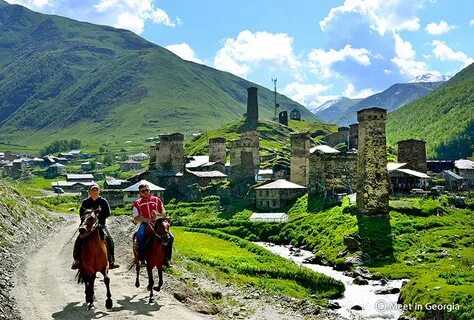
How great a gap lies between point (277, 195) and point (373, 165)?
86.8 ft

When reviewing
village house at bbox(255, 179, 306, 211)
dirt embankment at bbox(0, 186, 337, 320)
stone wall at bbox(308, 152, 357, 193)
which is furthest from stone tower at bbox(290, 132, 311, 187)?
dirt embankment at bbox(0, 186, 337, 320)

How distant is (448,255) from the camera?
50500mm

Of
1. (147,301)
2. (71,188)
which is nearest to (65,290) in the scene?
(147,301)

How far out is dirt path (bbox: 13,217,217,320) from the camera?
19078 millimetres

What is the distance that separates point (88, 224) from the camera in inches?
756

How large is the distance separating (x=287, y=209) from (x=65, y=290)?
67377 millimetres

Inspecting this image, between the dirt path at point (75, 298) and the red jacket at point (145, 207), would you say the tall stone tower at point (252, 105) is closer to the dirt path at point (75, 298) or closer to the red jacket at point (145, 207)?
the dirt path at point (75, 298)

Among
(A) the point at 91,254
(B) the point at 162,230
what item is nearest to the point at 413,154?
(B) the point at 162,230

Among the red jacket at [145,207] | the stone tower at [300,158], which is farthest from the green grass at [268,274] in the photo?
the stone tower at [300,158]

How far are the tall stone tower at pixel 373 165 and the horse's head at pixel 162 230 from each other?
4869cm

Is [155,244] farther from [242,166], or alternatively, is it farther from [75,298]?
[242,166]

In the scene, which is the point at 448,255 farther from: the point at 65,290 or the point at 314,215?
the point at 65,290

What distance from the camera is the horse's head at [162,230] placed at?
20734mm

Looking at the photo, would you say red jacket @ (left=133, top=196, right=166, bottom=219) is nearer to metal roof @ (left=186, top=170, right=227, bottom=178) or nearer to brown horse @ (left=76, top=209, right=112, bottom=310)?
brown horse @ (left=76, top=209, right=112, bottom=310)
